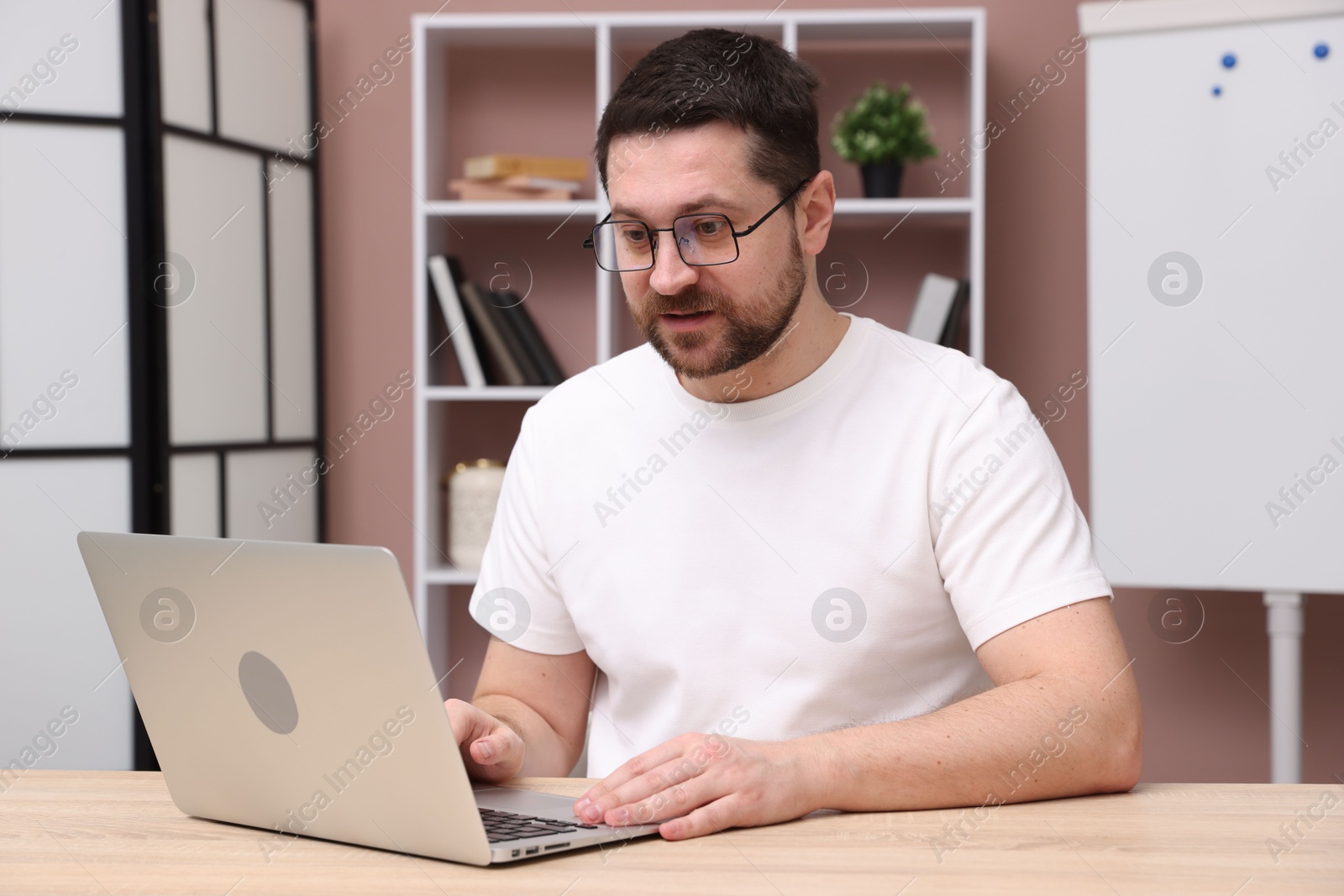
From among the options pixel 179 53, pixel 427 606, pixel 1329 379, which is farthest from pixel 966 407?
pixel 179 53

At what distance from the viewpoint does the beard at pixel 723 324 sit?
1354 millimetres

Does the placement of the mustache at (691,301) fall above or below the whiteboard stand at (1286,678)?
above

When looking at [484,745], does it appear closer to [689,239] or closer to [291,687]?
[291,687]

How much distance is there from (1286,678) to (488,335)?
70.3 inches

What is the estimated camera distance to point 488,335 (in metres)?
2.69

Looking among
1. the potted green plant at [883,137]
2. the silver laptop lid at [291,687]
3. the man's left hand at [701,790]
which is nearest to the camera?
the silver laptop lid at [291,687]

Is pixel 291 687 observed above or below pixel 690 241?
below

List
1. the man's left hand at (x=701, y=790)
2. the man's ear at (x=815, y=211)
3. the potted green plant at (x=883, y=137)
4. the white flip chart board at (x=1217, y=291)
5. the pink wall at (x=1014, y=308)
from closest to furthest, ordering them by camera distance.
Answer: the man's left hand at (x=701, y=790) → the man's ear at (x=815, y=211) → the white flip chart board at (x=1217, y=291) → the potted green plant at (x=883, y=137) → the pink wall at (x=1014, y=308)

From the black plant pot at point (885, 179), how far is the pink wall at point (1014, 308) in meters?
0.19

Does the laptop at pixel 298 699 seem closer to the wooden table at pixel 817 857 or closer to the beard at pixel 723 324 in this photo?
the wooden table at pixel 817 857

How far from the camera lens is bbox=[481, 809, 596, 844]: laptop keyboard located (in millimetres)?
887

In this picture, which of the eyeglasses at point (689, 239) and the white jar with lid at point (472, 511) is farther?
the white jar with lid at point (472, 511)

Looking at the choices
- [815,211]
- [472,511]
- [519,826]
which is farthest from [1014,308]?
[519,826]

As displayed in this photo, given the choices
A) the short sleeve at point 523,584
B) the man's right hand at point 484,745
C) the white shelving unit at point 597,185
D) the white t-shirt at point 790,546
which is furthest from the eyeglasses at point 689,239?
the white shelving unit at point 597,185
